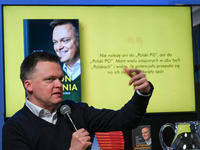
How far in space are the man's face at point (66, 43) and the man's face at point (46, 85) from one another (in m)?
0.68

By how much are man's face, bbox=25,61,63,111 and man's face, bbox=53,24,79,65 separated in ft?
2.23

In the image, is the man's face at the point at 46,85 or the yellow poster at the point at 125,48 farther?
the yellow poster at the point at 125,48

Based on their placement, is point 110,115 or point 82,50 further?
point 82,50

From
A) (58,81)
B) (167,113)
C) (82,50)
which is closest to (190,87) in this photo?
(167,113)

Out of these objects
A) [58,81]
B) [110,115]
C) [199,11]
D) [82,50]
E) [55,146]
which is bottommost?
[55,146]

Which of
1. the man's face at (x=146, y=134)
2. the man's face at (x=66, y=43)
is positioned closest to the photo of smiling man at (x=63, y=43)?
the man's face at (x=66, y=43)

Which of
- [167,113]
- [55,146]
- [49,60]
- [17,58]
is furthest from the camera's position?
[167,113]

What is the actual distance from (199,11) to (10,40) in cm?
171

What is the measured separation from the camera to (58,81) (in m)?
1.36

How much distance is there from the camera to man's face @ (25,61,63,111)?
4.38 feet

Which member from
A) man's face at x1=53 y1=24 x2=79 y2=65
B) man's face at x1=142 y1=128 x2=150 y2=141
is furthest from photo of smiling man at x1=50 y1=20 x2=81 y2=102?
man's face at x1=142 y1=128 x2=150 y2=141

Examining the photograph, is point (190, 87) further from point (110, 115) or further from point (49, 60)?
point (49, 60)

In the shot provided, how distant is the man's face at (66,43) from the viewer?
6.81 feet

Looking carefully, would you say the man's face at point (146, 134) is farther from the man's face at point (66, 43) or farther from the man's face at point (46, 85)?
the man's face at point (46, 85)
